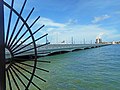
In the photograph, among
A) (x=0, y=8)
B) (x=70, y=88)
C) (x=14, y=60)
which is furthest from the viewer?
(x=70, y=88)

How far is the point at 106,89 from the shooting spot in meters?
13.1

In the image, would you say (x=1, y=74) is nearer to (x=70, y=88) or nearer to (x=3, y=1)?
(x=3, y=1)

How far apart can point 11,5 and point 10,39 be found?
1.45ft

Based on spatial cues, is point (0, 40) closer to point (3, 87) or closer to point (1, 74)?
point (1, 74)

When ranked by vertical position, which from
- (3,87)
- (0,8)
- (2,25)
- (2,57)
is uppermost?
(0,8)

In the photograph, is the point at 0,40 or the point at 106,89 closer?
the point at 0,40

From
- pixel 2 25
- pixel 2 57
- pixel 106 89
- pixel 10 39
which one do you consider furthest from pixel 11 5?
pixel 106 89

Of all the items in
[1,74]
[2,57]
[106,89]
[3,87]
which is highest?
[2,57]

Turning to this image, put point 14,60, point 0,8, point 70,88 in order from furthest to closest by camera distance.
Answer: point 70,88 → point 14,60 → point 0,8

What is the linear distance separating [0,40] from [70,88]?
10.7m

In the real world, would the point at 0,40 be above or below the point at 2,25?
below

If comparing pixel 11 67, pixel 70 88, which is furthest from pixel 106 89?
pixel 11 67

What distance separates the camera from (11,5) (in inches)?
98.7

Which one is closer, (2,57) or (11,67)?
(2,57)
